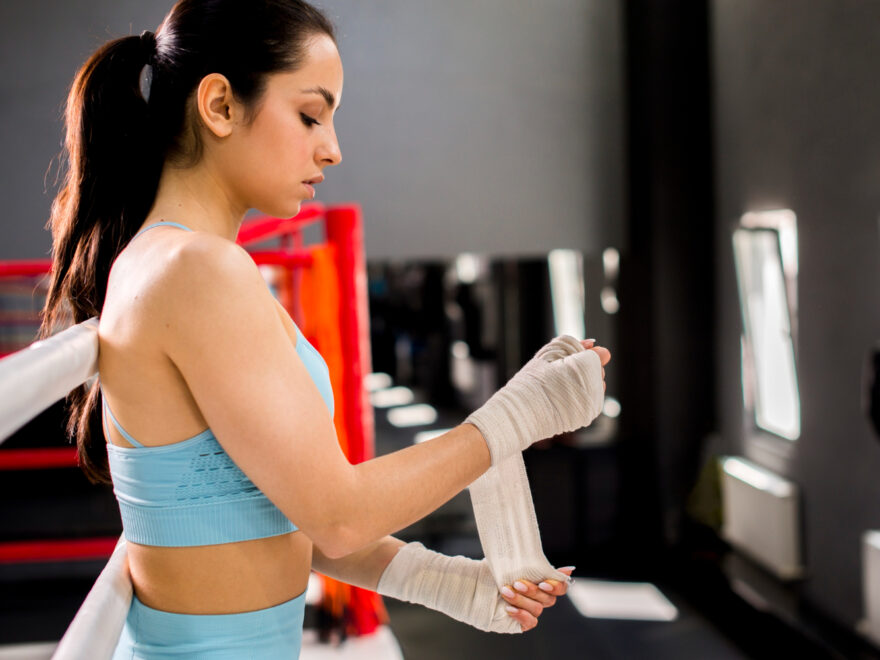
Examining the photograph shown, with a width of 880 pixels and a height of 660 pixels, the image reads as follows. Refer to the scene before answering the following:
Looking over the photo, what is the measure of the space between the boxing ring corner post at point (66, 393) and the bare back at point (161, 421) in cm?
2

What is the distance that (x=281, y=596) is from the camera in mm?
770

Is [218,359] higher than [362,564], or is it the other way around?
[218,359]

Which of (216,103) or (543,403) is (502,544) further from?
(216,103)

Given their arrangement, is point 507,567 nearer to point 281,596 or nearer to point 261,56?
point 281,596

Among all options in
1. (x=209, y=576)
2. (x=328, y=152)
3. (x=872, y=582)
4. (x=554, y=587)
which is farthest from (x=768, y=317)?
(x=209, y=576)

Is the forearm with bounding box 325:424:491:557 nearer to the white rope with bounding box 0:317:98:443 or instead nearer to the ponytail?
the white rope with bounding box 0:317:98:443

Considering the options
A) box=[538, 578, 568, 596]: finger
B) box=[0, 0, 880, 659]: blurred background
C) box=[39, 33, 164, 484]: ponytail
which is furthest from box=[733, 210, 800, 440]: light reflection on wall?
box=[39, 33, 164, 484]: ponytail

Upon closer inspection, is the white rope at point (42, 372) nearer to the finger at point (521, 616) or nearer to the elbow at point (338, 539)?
the elbow at point (338, 539)

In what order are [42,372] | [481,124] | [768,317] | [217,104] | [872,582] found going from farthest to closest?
[481,124] → [768,317] → [872,582] → [217,104] → [42,372]

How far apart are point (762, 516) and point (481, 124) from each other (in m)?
2.12

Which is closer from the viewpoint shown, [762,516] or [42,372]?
[42,372]

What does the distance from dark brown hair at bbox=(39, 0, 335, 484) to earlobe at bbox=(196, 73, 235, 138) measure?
0.04ft

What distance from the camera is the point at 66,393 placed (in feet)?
1.95

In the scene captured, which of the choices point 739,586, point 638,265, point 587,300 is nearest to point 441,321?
point 587,300
